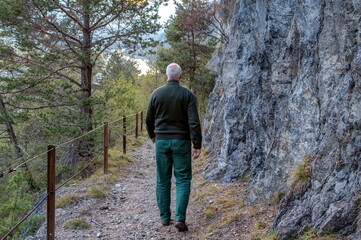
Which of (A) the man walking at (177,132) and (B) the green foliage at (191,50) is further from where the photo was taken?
(B) the green foliage at (191,50)

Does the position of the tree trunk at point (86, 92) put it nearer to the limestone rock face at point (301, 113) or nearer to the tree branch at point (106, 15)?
the tree branch at point (106, 15)

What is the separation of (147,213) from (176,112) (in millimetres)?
2035

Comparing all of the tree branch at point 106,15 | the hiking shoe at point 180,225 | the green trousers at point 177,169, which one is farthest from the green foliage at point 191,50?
the hiking shoe at point 180,225

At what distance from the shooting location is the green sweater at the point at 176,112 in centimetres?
436

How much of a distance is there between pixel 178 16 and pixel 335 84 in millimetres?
17205

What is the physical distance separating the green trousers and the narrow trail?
409 mm

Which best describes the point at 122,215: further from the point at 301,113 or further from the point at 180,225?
the point at 301,113

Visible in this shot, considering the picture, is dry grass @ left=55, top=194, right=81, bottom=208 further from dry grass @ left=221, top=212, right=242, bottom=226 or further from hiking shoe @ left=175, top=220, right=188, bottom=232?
dry grass @ left=221, top=212, right=242, bottom=226

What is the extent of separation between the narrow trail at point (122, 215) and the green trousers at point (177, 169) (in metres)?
0.41

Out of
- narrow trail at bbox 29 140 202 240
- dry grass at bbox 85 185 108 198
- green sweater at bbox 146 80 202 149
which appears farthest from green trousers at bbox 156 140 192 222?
dry grass at bbox 85 185 108 198

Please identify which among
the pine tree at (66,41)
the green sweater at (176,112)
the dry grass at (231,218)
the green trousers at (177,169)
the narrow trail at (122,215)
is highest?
the pine tree at (66,41)

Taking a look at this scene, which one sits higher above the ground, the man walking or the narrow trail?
the man walking

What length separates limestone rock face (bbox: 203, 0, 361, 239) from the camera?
9.98ft

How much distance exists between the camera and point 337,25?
366 cm
